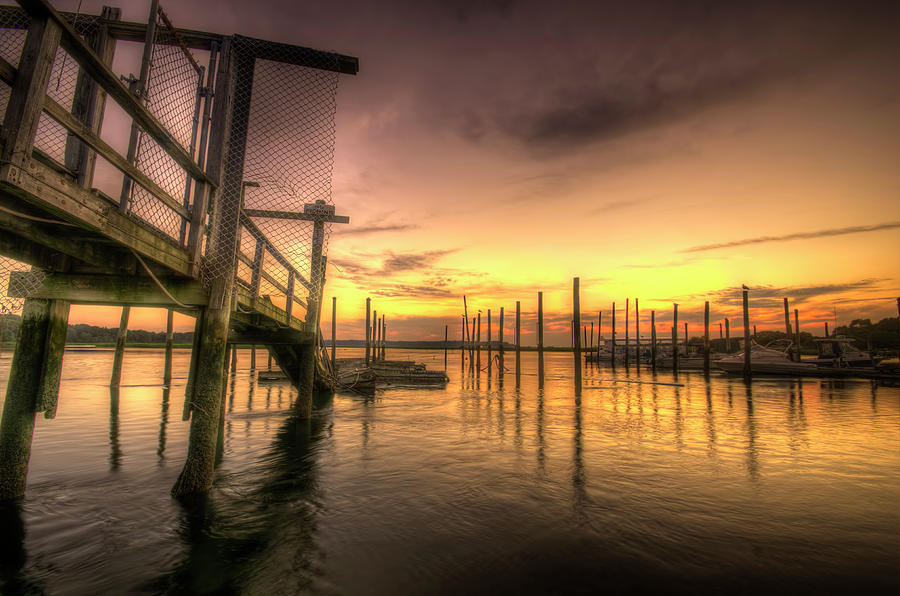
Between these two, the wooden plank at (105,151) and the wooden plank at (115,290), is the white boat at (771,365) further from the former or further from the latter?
the wooden plank at (105,151)

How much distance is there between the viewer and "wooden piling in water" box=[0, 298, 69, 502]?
230 inches

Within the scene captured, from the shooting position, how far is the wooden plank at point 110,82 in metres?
2.89

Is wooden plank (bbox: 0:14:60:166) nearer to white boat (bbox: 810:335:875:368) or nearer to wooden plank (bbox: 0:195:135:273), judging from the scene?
wooden plank (bbox: 0:195:135:273)

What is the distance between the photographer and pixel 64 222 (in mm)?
3686

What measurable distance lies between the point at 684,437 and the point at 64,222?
16.0 metres

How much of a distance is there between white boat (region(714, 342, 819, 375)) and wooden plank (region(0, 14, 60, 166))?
49821 mm

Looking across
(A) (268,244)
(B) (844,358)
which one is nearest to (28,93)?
(A) (268,244)

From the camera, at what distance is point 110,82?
146 inches

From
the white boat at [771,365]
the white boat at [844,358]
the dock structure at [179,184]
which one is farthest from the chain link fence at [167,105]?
the white boat at [844,358]

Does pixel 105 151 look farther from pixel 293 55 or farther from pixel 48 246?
pixel 293 55

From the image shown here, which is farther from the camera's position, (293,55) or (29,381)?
(293,55)

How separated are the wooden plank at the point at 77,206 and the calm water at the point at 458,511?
4.05 meters

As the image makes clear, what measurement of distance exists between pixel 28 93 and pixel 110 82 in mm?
1088

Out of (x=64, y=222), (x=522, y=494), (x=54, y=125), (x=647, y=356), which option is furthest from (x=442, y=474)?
(x=647, y=356)
